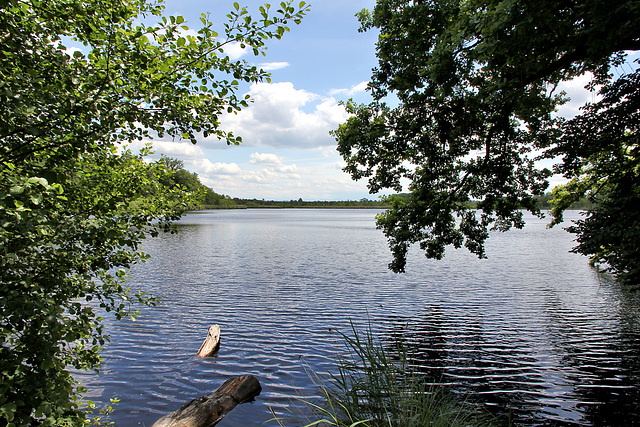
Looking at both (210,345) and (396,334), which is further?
(396,334)

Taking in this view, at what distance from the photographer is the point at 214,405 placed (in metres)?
7.93

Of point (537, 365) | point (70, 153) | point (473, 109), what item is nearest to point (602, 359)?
point (537, 365)

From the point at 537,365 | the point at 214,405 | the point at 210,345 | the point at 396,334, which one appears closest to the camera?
the point at 214,405

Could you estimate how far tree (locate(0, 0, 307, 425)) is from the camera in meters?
3.40

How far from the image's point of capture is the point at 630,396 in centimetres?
887

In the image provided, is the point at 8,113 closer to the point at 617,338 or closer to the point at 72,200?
the point at 72,200

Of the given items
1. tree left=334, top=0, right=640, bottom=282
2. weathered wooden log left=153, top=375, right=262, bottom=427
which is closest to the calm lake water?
weathered wooden log left=153, top=375, right=262, bottom=427

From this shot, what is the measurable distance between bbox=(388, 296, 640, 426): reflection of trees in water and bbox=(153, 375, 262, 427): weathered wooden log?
444 cm

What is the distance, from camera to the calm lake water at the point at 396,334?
888cm

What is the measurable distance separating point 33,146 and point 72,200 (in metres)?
0.98

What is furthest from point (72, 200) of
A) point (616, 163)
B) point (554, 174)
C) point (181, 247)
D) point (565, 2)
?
point (181, 247)

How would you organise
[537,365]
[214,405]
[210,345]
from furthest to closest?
[210,345] → [537,365] → [214,405]

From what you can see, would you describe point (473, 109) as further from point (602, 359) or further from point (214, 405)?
point (214, 405)

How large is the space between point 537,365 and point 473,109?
7.99m
